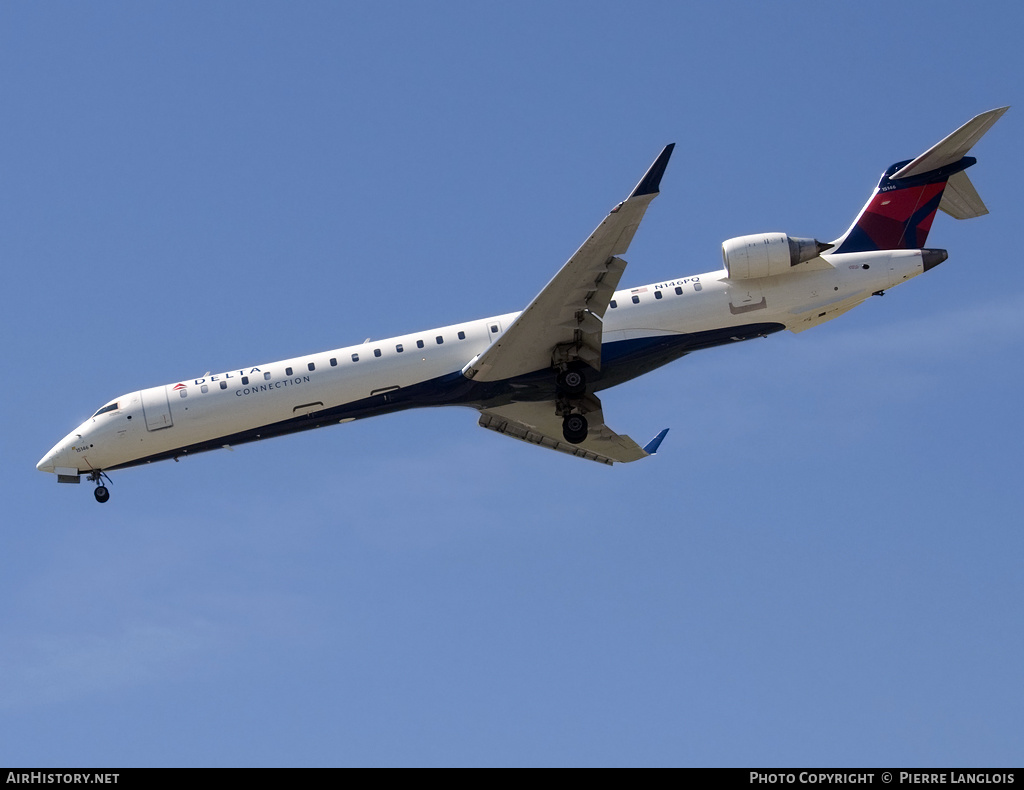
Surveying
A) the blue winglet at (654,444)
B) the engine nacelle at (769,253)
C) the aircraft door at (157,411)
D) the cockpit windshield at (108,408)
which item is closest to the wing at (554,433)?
the blue winglet at (654,444)

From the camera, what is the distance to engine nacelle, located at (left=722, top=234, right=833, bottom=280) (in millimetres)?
29609

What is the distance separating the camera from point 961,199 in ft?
104

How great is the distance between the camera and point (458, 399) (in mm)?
30688

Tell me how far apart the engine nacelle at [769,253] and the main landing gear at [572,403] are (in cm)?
463

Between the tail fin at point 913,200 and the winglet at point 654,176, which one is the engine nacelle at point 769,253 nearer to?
the tail fin at point 913,200

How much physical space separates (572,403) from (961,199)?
1137 centimetres

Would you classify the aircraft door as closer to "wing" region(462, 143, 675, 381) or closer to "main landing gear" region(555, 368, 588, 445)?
"wing" region(462, 143, 675, 381)

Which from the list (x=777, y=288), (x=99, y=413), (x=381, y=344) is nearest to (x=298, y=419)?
(x=381, y=344)

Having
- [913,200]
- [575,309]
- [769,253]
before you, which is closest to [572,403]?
[575,309]

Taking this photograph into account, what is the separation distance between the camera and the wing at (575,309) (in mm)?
26797
